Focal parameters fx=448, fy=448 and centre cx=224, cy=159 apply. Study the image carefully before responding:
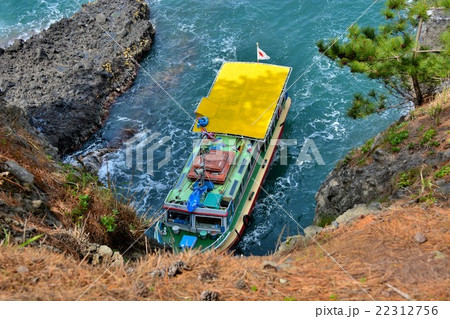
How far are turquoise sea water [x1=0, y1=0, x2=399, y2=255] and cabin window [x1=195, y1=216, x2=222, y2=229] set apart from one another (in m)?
1.95

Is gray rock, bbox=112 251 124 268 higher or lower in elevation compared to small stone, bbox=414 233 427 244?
higher

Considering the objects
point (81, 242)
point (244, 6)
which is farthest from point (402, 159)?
point (244, 6)

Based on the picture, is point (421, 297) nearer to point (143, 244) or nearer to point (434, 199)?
point (434, 199)

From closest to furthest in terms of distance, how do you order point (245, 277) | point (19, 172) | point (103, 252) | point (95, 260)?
point (245, 277)
point (95, 260)
point (103, 252)
point (19, 172)

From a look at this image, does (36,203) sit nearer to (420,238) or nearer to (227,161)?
(420,238)

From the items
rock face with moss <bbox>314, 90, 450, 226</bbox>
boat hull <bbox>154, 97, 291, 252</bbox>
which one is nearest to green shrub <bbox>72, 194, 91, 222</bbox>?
rock face with moss <bbox>314, 90, 450, 226</bbox>

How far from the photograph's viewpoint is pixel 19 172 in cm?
873

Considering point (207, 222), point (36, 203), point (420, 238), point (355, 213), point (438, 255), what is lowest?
point (207, 222)

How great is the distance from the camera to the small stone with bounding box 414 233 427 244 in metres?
7.78

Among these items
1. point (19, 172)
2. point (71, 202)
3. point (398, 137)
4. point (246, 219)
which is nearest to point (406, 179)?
point (398, 137)

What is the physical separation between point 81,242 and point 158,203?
→ 44.3 ft

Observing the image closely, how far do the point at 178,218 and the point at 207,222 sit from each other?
3.87ft

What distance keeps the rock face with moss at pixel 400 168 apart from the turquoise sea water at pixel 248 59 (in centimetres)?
485

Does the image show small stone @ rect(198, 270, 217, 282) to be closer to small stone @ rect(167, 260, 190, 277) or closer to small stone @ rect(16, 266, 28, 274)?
small stone @ rect(167, 260, 190, 277)
